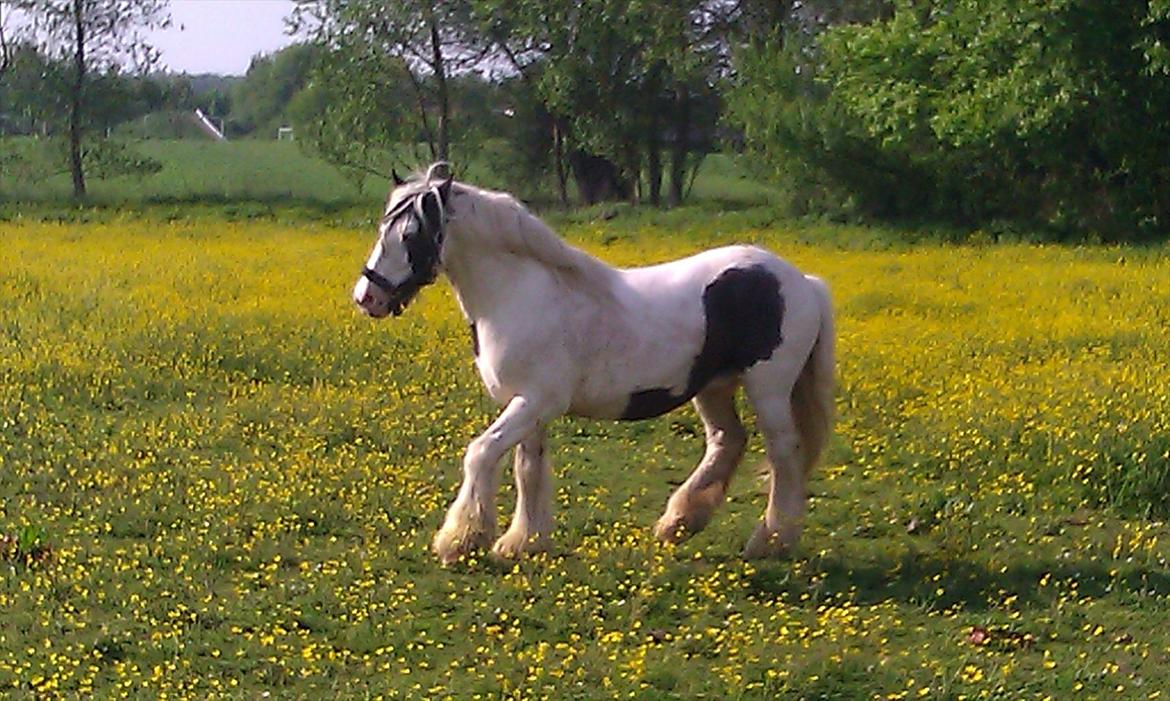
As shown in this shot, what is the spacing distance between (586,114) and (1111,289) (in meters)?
24.3

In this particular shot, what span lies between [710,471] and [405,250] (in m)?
2.08

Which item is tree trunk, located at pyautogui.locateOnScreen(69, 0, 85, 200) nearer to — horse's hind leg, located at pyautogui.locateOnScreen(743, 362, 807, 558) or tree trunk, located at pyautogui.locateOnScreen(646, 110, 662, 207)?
tree trunk, located at pyautogui.locateOnScreen(646, 110, 662, 207)

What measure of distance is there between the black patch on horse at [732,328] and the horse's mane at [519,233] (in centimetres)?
57

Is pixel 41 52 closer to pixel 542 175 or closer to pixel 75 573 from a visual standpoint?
pixel 542 175

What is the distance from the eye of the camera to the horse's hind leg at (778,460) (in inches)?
312

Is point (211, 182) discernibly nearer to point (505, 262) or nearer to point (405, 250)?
point (505, 262)

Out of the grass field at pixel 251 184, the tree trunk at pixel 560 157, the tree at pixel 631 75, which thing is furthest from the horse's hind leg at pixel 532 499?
the tree trunk at pixel 560 157

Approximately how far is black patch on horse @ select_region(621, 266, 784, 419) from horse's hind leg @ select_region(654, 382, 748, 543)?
0.28 meters

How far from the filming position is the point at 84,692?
19.2ft

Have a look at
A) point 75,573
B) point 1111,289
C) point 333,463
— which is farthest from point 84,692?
point 1111,289

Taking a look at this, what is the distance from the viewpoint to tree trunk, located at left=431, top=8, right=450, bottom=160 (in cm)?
4225

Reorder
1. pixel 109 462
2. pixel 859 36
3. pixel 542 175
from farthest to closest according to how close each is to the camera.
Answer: pixel 542 175 < pixel 859 36 < pixel 109 462

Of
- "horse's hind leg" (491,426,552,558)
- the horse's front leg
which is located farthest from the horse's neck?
"horse's hind leg" (491,426,552,558)

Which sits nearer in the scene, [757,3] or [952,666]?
[952,666]
